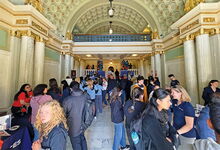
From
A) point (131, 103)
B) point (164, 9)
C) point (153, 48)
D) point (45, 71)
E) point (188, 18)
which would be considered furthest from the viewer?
point (153, 48)

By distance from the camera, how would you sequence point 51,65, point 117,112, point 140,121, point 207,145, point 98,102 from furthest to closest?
point 51,65, point 98,102, point 117,112, point 140,121, point 207,145

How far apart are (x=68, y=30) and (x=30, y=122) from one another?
9559 millimetres

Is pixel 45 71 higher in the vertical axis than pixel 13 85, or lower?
higher

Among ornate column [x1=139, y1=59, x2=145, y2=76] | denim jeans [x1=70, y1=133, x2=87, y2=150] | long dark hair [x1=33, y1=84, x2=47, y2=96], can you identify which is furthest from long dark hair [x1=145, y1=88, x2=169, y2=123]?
ornate column [x1=139, y1=59, x2=145, y2=76]

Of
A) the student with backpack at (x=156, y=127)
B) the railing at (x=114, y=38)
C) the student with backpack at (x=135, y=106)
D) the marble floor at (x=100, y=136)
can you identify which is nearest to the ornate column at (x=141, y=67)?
the railing at (x=114, y=38)

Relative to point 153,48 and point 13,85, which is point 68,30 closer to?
point 13,85

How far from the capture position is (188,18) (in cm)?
587

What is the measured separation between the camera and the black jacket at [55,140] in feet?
4.11

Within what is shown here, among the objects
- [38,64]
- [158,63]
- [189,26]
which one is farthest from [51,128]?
[158,63]

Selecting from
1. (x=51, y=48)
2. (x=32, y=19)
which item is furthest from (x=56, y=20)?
(x=32, y=19)

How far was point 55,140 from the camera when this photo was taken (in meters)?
1.26

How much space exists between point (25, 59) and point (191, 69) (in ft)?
27.5

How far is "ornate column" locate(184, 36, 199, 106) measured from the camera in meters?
5.81

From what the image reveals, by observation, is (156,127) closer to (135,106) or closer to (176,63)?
(135,106)
